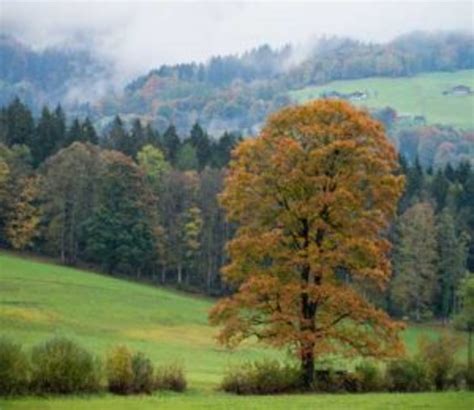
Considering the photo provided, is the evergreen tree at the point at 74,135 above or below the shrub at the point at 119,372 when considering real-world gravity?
above

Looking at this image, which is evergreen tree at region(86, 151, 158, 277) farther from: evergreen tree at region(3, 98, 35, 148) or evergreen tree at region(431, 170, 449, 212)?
evergreen tree at region(431, 170, 449, 212)

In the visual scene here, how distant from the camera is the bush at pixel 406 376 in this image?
131ft

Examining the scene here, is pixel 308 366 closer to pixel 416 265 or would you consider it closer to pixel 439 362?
pixel 439 362

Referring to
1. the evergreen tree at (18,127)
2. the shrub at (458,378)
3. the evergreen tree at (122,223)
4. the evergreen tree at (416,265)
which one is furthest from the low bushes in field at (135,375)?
the evergreen tree at (18,127)

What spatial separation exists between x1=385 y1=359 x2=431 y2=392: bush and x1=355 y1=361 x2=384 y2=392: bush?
529mm

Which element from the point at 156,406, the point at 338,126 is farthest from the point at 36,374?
the point at 338,126

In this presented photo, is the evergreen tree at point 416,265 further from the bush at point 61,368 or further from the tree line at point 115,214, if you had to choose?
the bush at point 61,368

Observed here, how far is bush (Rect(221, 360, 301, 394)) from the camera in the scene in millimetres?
37000

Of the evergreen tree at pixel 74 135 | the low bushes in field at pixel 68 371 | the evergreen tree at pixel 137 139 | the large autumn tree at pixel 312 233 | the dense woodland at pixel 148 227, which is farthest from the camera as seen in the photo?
the evergreen tree at pixel 137 139

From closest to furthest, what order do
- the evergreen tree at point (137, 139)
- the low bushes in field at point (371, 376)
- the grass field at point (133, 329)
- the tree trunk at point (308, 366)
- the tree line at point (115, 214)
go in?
the grass field at point (133, 329) → the low bushes in field at point (371, 376) → the tree trunk at point (308, 366) → the tree line at point (115, 214) → the evergreen tree at point (137, 139)

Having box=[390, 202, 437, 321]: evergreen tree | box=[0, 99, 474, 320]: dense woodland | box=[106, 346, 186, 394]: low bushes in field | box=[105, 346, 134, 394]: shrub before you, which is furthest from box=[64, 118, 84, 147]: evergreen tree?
box=[105, 346, 134, 394]: shrub

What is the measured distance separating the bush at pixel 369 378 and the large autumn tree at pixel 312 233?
0.84 m

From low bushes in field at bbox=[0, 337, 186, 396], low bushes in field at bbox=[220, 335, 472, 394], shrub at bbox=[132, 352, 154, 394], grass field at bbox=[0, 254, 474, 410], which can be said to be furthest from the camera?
low bushes in field at bbox=[220, 335, 472, 394]

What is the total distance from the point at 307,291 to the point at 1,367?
1428 centimetres
